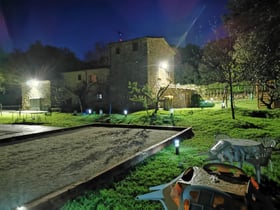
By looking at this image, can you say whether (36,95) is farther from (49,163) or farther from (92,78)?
(49,163)

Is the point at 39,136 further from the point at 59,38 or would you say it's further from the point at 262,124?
the point at 59,38

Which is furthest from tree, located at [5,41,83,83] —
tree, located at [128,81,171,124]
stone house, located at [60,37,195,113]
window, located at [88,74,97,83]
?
tree, located at [128,81,171,124]

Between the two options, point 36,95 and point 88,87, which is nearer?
point 88,87

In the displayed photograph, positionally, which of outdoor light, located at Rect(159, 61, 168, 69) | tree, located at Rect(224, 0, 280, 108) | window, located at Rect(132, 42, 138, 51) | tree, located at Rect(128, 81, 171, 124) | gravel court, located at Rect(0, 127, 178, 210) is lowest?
gravel court, located at Rect(0, 127, 178, 210)

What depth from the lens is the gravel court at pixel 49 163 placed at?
3926 millimetres

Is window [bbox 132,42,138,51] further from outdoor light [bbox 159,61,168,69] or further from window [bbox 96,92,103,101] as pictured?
window [bbox 96,92,103,101]

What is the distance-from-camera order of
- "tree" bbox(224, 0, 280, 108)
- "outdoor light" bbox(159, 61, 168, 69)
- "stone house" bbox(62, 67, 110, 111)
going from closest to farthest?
"tree" bbox(224, 0, 280, 108), "outdoor light" bbox(159, 61, 168, 69), "stone house" bbox(62, 67, 110, 111)

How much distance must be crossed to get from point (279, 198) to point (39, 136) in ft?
31.0

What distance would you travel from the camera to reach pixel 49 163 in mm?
5699

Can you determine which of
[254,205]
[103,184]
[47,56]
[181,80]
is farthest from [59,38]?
[254,205]

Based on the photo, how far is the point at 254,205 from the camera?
2.24 m

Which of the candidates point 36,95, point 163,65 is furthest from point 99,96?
point 36,95

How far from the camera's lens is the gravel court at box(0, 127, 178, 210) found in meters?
3.93

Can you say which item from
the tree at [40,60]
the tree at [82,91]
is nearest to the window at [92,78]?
the tree at [82,91]
